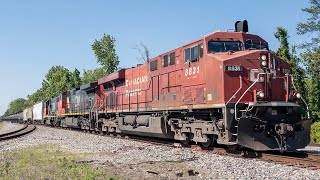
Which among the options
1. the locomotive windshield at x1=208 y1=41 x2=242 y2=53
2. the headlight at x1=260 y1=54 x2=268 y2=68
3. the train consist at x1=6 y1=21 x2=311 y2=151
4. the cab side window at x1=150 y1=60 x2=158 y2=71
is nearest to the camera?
the train consist at x1=6 y1=21 x2=311 y2=151

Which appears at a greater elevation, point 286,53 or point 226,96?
point 286,53

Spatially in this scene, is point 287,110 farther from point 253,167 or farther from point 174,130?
point 174,130

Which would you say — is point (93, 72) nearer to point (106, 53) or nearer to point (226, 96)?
point (106, 53)

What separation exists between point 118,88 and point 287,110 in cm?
1196

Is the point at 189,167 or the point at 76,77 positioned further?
the point at 76,77

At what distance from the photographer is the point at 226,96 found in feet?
35.9

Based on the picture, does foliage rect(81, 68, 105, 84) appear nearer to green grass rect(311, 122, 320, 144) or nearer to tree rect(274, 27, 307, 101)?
tree rect(274, 27, 307, 101)

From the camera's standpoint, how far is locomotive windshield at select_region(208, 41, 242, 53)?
39.3 ft

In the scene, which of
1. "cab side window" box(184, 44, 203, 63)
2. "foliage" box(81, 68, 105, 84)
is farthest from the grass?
"foliage" box(81, 68, 105, 84)

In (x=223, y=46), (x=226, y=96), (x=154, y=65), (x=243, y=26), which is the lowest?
(x=226, y=96)

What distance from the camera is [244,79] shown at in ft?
36.6

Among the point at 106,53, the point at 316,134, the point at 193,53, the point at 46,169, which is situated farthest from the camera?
the point at 106,53

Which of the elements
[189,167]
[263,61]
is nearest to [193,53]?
[263,61]

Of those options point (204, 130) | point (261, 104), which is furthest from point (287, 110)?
point (204, 130)
